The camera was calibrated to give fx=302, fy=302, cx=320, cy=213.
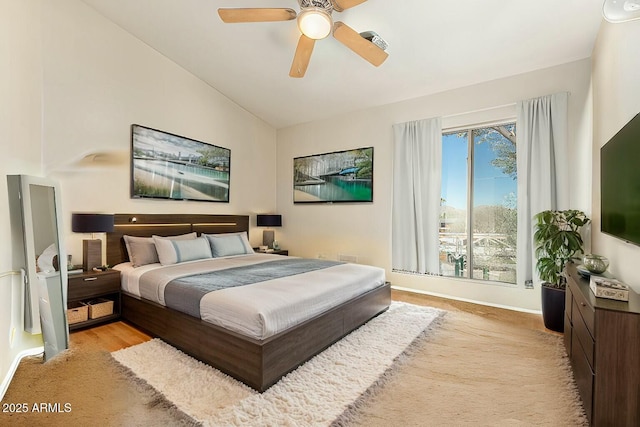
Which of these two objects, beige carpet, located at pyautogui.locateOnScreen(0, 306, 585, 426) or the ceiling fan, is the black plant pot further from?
the ceiling fan

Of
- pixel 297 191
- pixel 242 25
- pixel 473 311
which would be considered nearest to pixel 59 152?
pixel 242 25

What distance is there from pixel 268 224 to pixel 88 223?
276 centimetres

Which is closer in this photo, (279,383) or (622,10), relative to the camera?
(622,10)

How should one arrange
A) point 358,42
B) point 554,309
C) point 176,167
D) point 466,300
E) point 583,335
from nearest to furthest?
point 583,335 < point 358,42 < point 554,309 < point 466,300 < point 176,167

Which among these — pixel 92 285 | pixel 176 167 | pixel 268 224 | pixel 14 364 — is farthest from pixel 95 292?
pixel 268 224

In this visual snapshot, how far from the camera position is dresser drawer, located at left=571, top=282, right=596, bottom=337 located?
1613 mm

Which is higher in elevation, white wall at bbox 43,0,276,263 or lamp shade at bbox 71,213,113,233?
white wall at bbox 43,0,276,263

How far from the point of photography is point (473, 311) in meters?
3.70

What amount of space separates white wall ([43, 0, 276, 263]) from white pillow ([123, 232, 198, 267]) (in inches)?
17.2

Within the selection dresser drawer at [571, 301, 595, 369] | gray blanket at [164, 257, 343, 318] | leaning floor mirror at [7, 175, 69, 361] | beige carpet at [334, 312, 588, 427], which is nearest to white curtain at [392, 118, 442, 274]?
gray blanket at [164, 257, 343, 318]

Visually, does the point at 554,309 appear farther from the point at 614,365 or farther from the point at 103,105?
the point at 103,105

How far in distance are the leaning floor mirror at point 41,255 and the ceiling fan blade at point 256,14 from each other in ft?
6.75

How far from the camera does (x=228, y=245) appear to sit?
4.40 meters

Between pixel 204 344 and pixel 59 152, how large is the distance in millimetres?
2678
